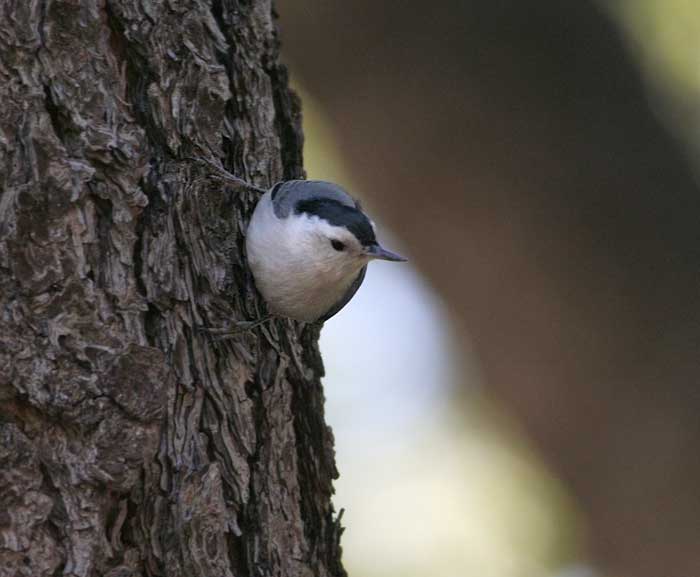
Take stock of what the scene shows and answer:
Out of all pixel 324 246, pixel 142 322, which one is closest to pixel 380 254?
pixel 324 246

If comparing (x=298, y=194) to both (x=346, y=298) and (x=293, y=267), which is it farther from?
(x=346, y=298)

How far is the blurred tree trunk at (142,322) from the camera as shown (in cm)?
166

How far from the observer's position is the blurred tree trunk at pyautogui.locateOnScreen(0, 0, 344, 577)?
1.66m

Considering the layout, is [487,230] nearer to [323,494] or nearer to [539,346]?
[539,346]

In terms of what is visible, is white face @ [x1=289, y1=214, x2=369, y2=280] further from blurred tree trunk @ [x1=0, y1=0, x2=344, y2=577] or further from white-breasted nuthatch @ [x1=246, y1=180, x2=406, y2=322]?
blurred tree trunk @ [x1=0, y1=0, x2=344, y2=577]

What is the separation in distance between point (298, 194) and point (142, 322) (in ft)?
2.06

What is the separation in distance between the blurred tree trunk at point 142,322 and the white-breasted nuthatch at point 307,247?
5 centimetres

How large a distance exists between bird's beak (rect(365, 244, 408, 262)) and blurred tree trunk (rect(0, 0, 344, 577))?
0.24 metres

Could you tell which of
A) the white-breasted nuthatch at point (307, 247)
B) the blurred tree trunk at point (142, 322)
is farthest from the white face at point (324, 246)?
the blurred tree trunk at point (142, 322)

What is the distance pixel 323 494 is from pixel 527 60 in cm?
159

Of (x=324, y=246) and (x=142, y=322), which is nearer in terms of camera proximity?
(x=142, y=322)

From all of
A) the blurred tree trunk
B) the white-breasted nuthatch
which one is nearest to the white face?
the white-breasted nuthatch

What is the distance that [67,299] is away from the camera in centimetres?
172

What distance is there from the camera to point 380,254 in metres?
2.32
